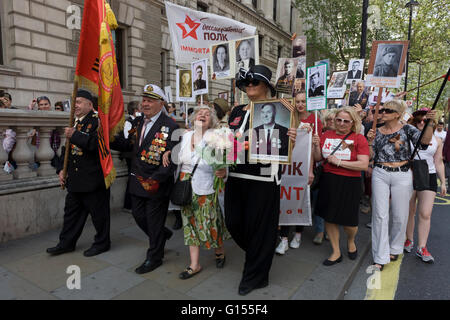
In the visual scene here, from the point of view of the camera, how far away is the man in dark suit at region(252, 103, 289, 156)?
8.98 feet

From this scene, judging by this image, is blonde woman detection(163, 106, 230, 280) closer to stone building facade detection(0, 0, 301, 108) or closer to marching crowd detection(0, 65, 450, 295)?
marching crowd detection(0, 65, 450, 295)

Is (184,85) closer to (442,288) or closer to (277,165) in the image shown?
(277,165)

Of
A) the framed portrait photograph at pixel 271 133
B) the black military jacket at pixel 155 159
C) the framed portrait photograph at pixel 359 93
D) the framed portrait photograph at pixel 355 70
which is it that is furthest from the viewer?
the framed portrait photograph at pixel 355 70

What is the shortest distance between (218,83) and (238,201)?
1801 cm

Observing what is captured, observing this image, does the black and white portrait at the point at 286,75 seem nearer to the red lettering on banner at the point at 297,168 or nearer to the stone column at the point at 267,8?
the red lettering on banner at the point at 297,168

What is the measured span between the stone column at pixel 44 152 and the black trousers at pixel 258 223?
300 cm

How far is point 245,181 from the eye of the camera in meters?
2.94

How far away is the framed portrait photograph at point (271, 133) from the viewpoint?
107 inches

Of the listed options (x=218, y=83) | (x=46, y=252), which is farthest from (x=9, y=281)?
(x=218, y=83)

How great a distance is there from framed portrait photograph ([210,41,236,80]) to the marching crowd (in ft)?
4.84

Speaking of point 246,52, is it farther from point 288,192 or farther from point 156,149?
point 156,149

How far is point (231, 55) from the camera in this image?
5012 millimetres

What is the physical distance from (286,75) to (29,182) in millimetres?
4109

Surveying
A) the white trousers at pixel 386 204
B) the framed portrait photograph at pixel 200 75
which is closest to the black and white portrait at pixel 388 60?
the white trousers at pixel 386 204
